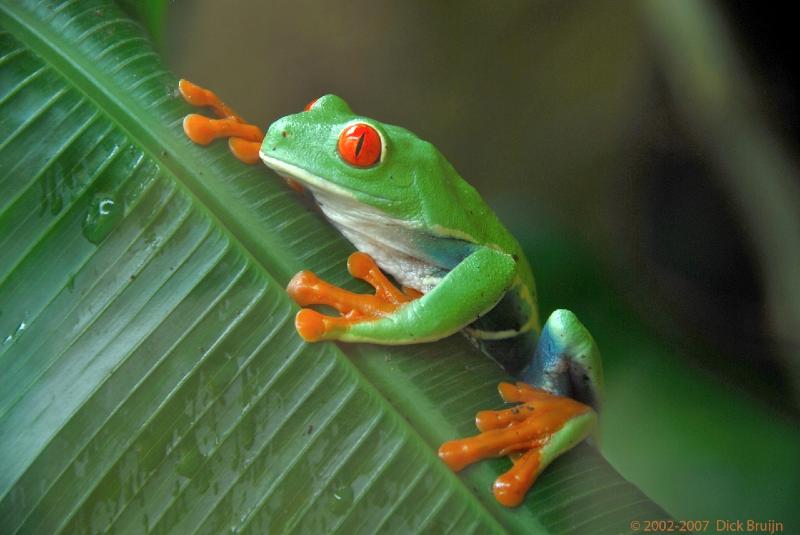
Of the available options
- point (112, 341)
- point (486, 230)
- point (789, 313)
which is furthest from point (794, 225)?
point (112, 341)

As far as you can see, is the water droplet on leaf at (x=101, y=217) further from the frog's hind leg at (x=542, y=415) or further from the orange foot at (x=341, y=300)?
the frog's hind leg at (x=542, y=415)

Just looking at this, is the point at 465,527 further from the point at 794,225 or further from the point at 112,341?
the point at 794,225

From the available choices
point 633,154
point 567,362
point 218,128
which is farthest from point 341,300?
point 633,154

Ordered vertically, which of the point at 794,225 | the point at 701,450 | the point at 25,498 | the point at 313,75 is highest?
the point at 313,75

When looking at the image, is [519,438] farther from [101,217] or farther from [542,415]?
[101,217]

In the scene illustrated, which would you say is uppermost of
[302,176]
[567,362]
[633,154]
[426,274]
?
[302,176]
